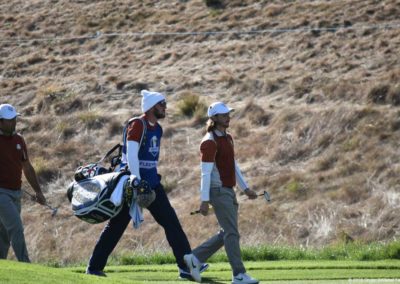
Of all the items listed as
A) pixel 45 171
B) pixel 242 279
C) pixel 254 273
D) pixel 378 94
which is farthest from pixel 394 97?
pixel 242 279

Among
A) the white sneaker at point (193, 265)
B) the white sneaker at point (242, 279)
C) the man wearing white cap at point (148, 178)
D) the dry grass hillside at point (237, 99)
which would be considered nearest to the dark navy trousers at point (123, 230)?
the man wearing white cap at point (148, 178)

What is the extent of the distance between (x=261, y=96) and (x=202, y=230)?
759 centimetres

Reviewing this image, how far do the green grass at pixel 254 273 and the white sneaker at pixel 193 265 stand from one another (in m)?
0.27

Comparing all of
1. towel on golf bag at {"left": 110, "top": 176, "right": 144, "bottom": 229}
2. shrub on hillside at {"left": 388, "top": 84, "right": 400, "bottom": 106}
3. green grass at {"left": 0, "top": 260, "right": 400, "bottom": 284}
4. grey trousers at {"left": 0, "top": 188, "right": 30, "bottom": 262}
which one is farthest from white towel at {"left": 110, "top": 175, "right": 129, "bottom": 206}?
shrub on hillside at {"left": 388, "top": 84, "right": 400, "bottom": 106}

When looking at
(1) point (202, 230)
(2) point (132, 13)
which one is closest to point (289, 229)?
(1) point (202, 230)

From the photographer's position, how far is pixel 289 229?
23.5 meters

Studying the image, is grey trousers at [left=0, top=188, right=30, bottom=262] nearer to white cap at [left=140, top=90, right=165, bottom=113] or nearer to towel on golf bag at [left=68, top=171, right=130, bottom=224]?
towel on golf bag at [left=68, top=171, right=130, bottom=224]

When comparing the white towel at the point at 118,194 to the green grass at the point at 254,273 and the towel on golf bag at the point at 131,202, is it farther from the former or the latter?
the green grass at the point at 254,273

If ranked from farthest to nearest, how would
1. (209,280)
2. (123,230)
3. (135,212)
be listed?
(209,280) → (123,230) → (135,212)

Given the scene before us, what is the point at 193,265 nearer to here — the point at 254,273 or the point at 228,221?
the point at 228,221

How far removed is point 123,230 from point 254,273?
2.40 metres

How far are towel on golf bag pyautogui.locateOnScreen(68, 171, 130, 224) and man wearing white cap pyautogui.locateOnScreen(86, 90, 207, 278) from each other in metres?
0.33

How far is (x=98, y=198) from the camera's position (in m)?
12.6

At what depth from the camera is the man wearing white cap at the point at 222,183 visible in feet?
41.4
